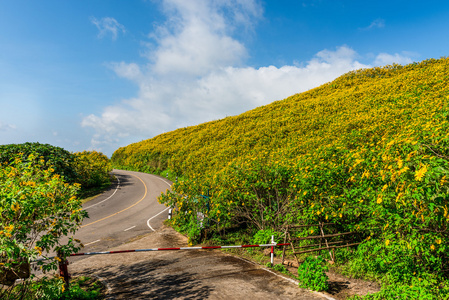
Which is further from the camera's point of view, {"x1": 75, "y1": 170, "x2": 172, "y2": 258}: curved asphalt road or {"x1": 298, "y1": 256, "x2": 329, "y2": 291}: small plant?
{"x1": 75, "y1": 170, "x2": 172, "y2": 258}: curved asphalt road

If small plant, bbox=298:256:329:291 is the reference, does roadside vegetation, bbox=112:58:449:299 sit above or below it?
above

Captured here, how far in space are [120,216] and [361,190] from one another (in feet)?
51.2

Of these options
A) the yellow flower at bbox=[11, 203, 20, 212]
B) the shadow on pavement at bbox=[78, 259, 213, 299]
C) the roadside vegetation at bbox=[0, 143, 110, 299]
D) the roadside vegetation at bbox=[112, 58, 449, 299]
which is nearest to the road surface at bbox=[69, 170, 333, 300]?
the shadow on pavement at bbox=[78, 259, 213, 299]

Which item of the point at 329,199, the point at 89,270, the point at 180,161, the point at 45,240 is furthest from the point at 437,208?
the point at 180,161

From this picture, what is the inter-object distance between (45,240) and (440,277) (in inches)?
319

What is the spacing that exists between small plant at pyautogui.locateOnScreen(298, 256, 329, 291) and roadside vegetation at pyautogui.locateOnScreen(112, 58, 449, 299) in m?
1.11

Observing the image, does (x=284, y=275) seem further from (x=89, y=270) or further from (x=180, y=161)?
(x=180, y=161)

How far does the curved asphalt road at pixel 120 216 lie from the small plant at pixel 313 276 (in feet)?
29.8

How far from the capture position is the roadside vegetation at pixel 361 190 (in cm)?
455

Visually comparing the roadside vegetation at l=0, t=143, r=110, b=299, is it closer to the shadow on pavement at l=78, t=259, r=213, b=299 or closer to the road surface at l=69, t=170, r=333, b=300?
the shadow on pavement at l=78, t=259, r=213, b=299

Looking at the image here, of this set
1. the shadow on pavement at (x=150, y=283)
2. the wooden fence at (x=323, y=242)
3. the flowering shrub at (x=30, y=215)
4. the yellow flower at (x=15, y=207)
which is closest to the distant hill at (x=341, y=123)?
the wooden fence at (x=323, y=242)

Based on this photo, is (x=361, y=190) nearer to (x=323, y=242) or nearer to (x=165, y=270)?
(x=323, y=242)

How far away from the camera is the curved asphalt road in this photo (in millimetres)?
12836

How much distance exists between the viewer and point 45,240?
184 inches
